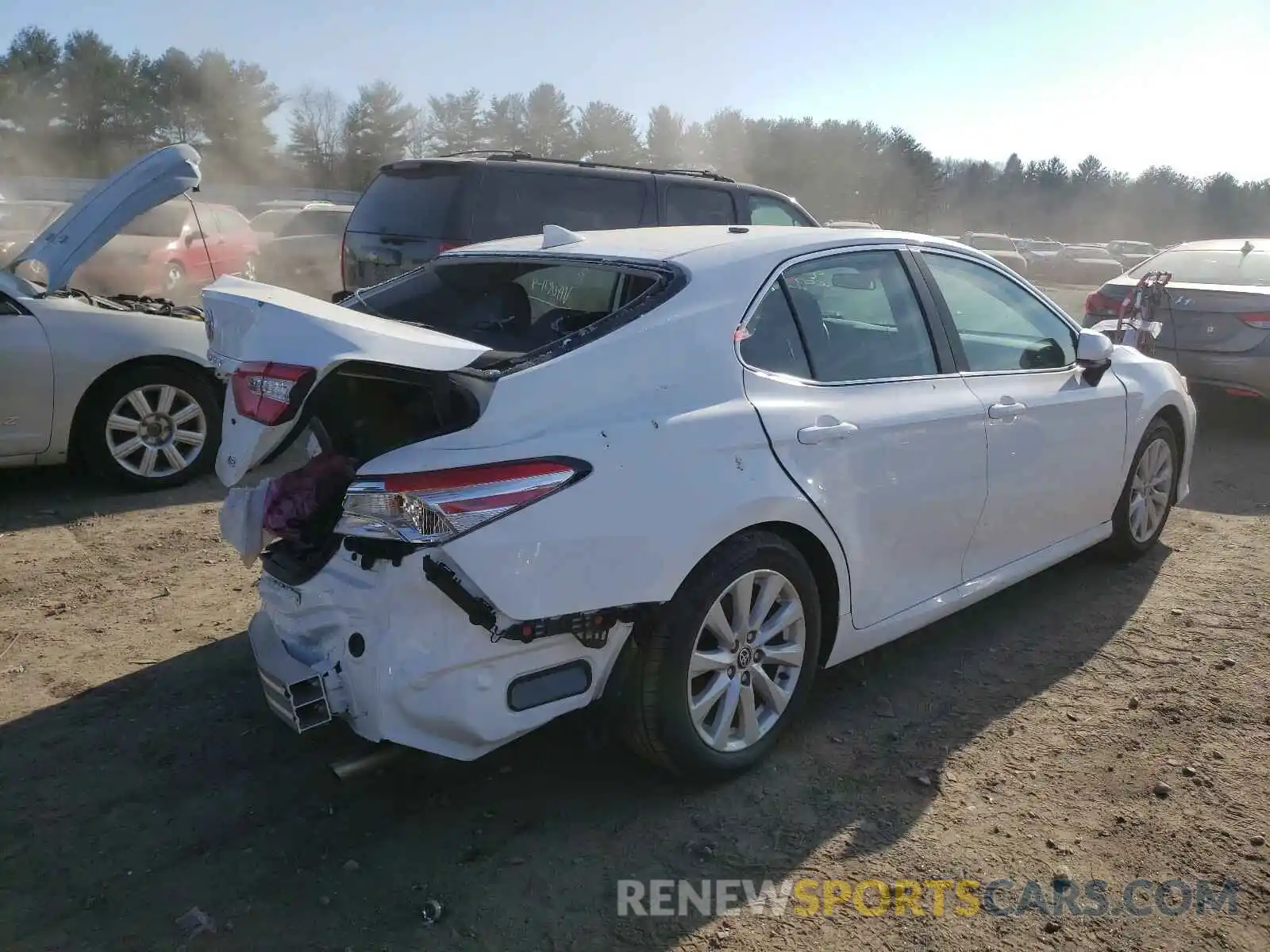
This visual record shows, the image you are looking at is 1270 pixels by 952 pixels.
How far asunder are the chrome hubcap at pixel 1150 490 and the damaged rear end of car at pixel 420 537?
3011 millimetres

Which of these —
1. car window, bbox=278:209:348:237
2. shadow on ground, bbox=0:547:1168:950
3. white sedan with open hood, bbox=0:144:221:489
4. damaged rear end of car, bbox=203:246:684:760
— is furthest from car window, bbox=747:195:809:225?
car window, bbox=278:209:348:237

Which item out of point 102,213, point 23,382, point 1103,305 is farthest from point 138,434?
point 1103,305

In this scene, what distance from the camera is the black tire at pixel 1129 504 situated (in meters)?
4.60

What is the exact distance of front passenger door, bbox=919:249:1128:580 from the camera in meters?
3.65

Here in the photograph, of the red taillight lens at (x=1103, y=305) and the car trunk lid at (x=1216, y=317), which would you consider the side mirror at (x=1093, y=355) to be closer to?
the car trunk lid at (x=1216, y=317)

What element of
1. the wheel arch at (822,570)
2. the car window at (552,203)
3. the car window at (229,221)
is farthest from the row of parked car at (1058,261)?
the wheel arch at (822,570)

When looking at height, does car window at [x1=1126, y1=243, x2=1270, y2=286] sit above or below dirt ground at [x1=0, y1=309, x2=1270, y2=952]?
above

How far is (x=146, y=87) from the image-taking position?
35281 millimetres

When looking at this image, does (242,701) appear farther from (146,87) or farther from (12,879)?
(146,87)

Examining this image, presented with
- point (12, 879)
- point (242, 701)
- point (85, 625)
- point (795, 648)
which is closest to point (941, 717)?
point (795, 648)

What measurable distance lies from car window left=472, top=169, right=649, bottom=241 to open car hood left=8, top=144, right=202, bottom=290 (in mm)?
1993

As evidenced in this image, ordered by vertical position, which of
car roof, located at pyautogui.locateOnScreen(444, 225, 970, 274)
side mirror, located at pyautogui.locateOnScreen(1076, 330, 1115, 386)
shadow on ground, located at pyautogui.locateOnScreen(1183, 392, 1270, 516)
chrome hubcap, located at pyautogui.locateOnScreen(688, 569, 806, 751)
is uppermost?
car roof, located at pyautogui.locateOnScreen(444, 225, 970, 274)

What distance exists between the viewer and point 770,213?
331 inches

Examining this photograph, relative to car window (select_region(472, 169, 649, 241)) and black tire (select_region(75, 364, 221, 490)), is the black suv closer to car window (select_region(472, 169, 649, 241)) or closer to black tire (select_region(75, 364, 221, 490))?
car window (select_region(472, 169, 649, 241))
